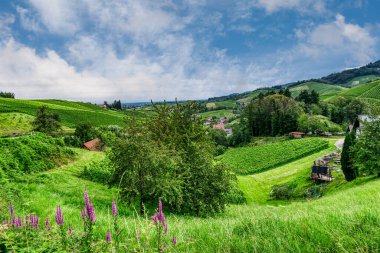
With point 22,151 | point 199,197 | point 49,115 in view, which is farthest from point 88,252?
point 49,115

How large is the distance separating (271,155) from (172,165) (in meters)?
64.1

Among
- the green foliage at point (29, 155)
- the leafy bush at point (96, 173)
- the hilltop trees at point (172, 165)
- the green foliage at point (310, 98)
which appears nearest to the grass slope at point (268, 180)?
the hilltop trees at point (172, 165)

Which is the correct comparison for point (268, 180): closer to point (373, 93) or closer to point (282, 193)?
point (282, 193)

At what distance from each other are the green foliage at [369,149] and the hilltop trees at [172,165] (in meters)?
16.2

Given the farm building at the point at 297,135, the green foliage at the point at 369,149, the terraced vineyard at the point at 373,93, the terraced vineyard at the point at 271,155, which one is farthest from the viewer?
the terraced vineyard at the point at 373,93

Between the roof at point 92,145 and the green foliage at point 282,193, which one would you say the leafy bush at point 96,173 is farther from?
the green foliage at point 282,193

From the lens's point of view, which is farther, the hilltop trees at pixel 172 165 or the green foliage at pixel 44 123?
the green foliage at pixel 44 123

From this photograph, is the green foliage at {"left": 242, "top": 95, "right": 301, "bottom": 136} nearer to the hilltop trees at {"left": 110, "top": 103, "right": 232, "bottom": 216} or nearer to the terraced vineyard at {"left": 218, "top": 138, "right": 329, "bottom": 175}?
the terraced vineyard at {"left": 218, "top": 138, "right": 329, "bottom": 175}

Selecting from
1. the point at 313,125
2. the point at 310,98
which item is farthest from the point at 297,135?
the point at 310,98

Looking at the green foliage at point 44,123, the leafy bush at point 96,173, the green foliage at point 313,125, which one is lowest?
the green foliage at point 313,125

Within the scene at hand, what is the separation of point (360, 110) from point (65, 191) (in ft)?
418

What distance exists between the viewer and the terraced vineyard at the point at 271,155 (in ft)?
240

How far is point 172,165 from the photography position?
20.0 m

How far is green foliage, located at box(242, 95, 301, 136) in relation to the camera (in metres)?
112
